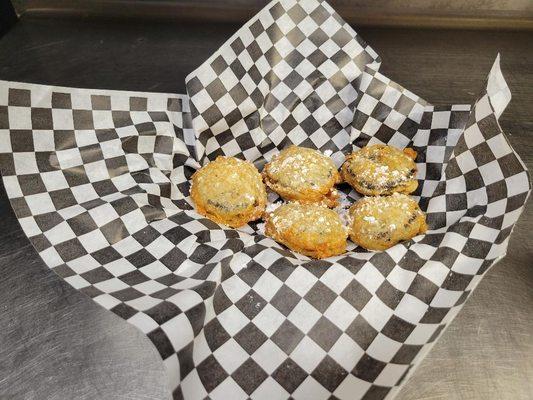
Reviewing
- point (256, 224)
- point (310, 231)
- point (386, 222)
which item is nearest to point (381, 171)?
point (386, 222)

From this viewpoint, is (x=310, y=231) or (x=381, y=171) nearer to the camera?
(x=310, y=231)

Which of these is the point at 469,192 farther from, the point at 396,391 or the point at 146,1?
the point at 146,1

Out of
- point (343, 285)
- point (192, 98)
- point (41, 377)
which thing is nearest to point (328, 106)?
point (192, 98)

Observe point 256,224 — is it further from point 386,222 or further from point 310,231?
point 386,222

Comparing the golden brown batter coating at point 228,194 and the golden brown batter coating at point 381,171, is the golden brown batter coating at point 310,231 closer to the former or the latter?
the golden brown batter coating at point 228,194

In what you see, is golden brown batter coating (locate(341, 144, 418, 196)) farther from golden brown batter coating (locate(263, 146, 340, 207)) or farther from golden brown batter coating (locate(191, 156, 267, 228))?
golden brown batter coating (locate(191, 156, 267, 228))

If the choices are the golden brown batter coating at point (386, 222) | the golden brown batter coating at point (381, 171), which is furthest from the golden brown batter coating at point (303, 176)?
the golden brown batter coating at point (386, 222)
